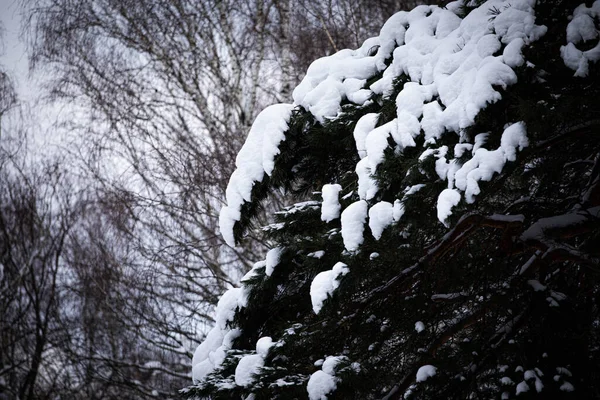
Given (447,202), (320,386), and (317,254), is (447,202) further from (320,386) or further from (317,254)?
(320,386)

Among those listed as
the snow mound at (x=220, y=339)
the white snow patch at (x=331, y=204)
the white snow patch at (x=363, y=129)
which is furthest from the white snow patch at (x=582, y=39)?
the snow mound at (x=220, y=339)

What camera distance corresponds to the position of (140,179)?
19.1ft

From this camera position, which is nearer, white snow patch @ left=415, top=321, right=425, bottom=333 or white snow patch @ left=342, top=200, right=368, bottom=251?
white snow patch @ left=342, top=200, right=368, bottom=251

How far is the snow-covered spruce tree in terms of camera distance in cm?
211

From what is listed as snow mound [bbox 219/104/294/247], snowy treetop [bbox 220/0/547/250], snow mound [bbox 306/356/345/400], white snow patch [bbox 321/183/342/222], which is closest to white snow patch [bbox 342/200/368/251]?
snowy treetop [bbox 220/0/547/250]

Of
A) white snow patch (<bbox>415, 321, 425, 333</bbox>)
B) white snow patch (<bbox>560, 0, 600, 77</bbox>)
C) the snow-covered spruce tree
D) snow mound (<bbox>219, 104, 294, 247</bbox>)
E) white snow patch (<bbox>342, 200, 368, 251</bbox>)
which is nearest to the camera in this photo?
white snow patch (<bbox>560, 0, 600, 77</bbox>)

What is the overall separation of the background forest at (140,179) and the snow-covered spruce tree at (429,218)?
229cm

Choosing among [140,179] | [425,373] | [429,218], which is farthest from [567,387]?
[140,179]

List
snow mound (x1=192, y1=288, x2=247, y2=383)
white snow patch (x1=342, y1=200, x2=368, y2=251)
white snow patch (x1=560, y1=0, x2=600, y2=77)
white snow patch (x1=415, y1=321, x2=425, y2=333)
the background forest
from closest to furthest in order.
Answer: white snow patch (x1=560, y1=0, x2=600, y2=77) → white snow patch (x1=342, y1=200, x2=368, y2=251) → white snow patch (x1=415, y1=321, x2=425, y2=333) → snow mound (x1=192, y1=288, x2=247, y2=383) → the background forest

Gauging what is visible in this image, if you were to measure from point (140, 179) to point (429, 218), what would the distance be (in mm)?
4299

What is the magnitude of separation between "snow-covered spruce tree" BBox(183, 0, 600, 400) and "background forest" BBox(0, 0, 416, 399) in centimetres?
229

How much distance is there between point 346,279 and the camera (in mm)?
2320

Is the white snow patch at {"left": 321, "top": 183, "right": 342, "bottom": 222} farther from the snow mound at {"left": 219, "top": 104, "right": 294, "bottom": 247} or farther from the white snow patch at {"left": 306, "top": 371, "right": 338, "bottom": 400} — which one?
the white snow patch at {"left": 306, "top": 371, "right": 338, "bottom": 400}

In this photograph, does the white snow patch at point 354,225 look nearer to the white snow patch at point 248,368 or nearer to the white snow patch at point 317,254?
the white snow patch at point 317,254
